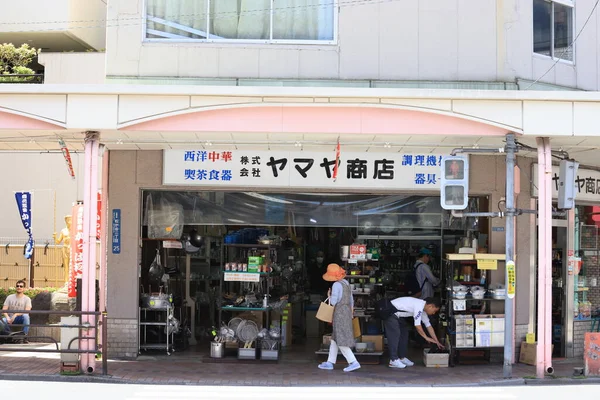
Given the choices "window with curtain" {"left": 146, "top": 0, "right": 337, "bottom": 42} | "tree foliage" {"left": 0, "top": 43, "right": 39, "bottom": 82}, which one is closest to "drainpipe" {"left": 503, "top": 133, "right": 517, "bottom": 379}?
"window with curtain" {"left": 146, "top": 0, "right": 337, "bottom": 42}

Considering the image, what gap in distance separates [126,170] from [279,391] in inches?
208

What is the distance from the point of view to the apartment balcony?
2381cm

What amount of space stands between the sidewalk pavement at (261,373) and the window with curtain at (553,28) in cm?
587

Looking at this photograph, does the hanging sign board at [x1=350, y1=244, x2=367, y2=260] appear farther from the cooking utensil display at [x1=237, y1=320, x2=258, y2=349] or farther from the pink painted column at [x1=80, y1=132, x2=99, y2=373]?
the pink painted column at [x1=80, y1=132, x2=99, y2=373]

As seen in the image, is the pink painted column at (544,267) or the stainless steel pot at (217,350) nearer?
the pink painted column at (544,267)

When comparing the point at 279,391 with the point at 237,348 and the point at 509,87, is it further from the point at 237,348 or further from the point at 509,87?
the point at 509,87

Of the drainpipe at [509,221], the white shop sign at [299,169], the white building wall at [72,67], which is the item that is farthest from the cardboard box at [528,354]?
the white building wall at [72,67]

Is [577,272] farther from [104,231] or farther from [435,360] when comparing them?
[104,231]

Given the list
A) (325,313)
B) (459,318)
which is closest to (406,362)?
(459,318)

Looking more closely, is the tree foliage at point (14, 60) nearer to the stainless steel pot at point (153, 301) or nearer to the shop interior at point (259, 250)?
the shop interior at point (259, 250)

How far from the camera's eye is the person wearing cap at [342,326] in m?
13.3

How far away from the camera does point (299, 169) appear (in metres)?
14.3

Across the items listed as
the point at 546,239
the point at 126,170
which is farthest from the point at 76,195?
the point at 546,239

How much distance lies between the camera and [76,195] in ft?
70.8
